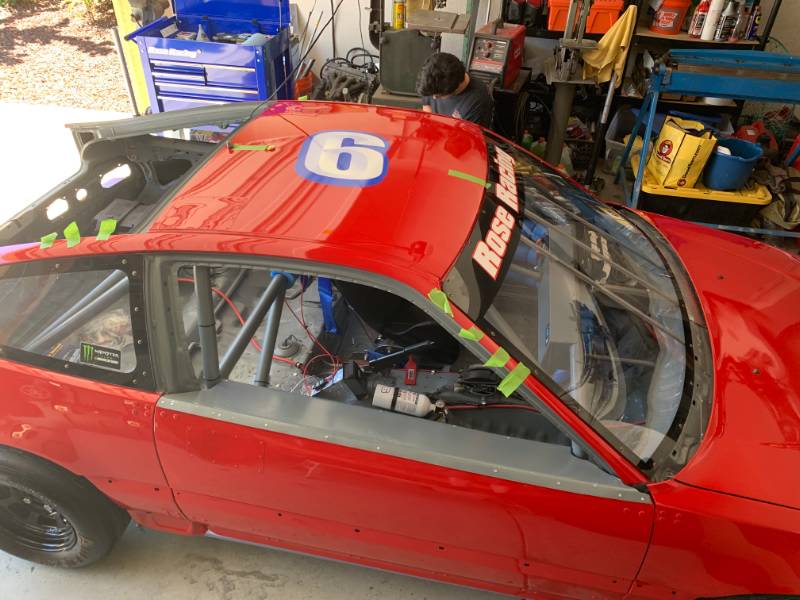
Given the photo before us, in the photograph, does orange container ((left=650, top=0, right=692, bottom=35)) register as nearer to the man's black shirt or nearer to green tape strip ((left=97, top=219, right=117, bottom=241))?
the man's black shirt

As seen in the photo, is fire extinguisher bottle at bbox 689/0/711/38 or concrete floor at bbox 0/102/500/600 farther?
fire extinguisher bottle at bbox 689/0/711/38

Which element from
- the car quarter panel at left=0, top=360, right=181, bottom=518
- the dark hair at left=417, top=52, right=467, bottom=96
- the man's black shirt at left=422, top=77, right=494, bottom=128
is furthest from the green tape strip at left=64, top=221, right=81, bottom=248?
the man's black shirt at left=422, top=77, right=494, bottom=128

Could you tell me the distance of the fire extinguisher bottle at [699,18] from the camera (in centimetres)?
493

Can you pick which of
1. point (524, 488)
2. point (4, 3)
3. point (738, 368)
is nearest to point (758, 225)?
point (738, 368)

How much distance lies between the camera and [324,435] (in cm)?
174

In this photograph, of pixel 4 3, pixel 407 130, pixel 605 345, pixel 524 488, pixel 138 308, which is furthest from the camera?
pixel 4 3

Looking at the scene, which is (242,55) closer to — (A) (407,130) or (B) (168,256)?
(A) (407,130)

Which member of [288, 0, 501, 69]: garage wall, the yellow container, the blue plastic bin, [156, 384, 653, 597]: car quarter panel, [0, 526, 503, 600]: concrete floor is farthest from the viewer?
[288, 0, 501, 69]: garage wall

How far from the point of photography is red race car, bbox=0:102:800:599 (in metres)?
1.62

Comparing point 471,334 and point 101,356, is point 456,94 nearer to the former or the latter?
point 471,334

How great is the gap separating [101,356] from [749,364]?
83.0 inches

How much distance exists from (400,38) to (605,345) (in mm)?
3601

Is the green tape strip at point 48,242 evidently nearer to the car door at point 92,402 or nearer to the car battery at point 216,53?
the car door at point 92,402

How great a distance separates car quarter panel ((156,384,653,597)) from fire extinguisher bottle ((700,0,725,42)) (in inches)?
189
